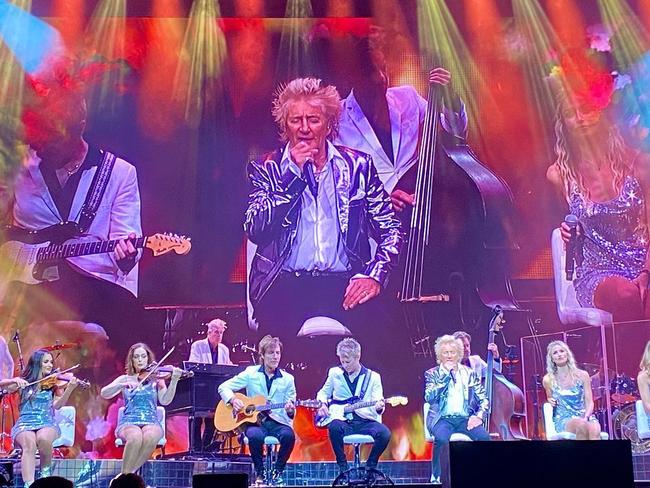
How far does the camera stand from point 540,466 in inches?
113

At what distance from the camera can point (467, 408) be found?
8.60 metres

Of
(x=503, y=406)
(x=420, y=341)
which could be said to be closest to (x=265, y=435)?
(x=420, y=341)

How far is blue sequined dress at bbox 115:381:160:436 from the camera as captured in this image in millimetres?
8328

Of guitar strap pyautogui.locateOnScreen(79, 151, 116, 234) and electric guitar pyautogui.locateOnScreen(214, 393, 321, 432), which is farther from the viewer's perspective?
guitar strap pyautogui.locateOnScreen(79, 151, 116, 234)

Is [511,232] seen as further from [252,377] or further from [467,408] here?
[252,377]

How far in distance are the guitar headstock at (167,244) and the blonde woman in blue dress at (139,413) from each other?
144cm

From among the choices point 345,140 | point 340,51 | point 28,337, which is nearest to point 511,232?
point 345,140

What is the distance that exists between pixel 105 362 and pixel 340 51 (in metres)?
4.45

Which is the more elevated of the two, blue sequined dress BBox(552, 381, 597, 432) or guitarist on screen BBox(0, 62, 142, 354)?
A: guitarist on screen BBox(0, 62, 142, 354)

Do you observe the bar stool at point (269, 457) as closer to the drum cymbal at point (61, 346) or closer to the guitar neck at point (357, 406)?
the guitar neck at point (357, 406)

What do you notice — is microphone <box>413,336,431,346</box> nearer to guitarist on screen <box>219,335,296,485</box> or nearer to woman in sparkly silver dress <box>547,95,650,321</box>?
guitarist on screen <box>219,335,296,485</box>

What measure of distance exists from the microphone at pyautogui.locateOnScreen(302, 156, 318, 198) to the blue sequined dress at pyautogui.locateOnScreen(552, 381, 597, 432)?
3493 millimetres

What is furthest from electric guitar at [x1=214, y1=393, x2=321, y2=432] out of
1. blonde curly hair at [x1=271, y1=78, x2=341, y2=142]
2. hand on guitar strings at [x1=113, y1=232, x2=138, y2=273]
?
blonde curly hair at [x1=271, y1=78, x2=341, y2=142]

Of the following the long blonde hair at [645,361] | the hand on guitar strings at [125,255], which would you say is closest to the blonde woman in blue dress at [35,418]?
the hand on guitar strings at [125,255]
